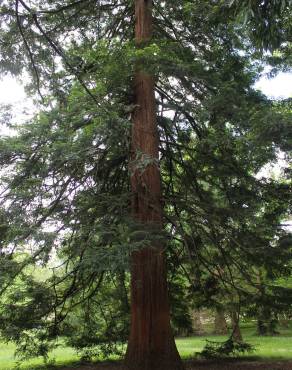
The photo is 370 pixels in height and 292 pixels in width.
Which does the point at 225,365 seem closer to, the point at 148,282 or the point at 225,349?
the point at 225,349

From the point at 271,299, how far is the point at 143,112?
4.56 m

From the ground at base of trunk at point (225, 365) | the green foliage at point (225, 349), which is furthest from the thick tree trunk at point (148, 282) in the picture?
the green foliage at point (225, 349)

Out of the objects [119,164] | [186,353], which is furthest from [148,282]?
[186,353]

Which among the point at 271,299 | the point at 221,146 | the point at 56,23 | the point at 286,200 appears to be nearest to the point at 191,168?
the point at 221,146

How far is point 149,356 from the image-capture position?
7.64 meters

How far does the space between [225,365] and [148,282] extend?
2992 millimetres

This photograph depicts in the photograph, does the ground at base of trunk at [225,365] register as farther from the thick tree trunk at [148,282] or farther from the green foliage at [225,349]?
the thick tree trunk at [148,282]

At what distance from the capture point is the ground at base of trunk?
8992mm

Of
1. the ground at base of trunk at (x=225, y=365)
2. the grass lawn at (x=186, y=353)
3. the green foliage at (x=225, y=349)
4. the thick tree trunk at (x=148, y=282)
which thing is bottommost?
the ground at base of trunk at (x=225, y=365)

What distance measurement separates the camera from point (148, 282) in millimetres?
7984

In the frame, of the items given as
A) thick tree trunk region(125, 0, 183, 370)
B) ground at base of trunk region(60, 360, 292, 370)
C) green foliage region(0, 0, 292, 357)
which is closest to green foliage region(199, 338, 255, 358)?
ground at base of trunk region(60, 360, 292, 370)

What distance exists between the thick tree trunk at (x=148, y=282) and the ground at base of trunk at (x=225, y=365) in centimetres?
153

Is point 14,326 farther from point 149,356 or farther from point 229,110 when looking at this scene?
point 229,110

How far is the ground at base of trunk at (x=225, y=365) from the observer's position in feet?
29.5
